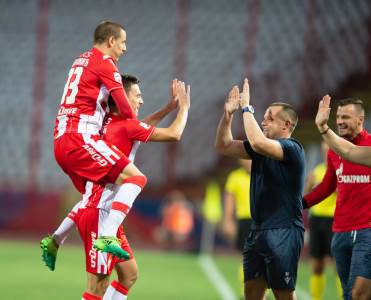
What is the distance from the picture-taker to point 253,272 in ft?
25.1

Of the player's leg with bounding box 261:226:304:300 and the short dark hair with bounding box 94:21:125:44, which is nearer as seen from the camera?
the player's leg with bounding box 261:226:304:300

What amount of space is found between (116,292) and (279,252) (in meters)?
1.50

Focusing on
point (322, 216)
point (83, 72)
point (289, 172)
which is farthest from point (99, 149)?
point (322, 216)

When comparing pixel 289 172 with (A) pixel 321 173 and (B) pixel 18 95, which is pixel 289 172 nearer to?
(A) pixel 321 173

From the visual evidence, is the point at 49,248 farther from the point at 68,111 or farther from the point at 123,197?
the point at 68,111

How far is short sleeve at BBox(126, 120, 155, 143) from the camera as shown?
747 centimetres

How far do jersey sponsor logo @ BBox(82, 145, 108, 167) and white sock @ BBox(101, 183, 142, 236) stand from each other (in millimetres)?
257

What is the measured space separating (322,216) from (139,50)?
17.9m

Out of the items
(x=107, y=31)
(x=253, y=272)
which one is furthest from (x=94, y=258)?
(x=107, y=31)

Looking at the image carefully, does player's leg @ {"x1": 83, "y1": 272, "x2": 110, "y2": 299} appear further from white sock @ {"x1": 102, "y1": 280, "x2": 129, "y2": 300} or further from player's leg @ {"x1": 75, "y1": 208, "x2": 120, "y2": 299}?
white sock @ {"x1": 102, "y1": 280, "x2": 129, "y2": 300}

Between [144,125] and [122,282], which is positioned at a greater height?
[144,125]

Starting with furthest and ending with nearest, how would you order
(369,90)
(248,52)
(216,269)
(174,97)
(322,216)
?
(248,52) → (369,90) → (216,269) → (322,216) → (174,97)

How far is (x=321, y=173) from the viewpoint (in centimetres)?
1225

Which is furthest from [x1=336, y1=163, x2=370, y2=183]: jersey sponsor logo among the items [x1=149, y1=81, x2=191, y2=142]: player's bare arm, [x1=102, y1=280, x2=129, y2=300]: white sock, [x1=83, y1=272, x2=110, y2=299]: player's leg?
Result: [x1=83, y1=272, x2=110, y2=299]: player's leg
